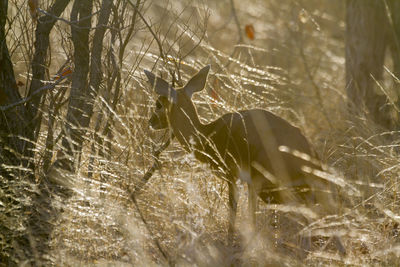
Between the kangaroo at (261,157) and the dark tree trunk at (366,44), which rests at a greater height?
the dark tree trunk at (366,44)

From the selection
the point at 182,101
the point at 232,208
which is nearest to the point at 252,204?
the point at 232,208

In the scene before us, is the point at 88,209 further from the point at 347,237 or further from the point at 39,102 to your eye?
the point at 347,237

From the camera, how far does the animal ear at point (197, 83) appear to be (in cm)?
565

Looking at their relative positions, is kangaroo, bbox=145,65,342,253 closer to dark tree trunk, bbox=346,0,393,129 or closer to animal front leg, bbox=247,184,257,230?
animal front leg, bbox=247,184,257,230

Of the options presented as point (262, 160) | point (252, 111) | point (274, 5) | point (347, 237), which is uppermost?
point (274, 5)

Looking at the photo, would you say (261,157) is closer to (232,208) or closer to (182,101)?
(232,208)

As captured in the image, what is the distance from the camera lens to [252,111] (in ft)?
17.2

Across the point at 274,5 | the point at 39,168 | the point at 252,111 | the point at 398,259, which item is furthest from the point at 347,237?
the point at 274,5

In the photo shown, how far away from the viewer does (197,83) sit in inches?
225

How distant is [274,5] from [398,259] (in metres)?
8.72

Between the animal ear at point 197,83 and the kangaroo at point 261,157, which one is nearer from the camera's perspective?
the kangaroo at point 261,157

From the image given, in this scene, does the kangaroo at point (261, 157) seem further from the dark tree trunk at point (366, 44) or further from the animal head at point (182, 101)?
the dark tree trunk at point (366, 44)

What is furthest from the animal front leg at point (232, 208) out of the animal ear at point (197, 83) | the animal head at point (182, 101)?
the animal ear at point (197, 83)

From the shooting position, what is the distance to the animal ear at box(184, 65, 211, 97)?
5648 millimetres
